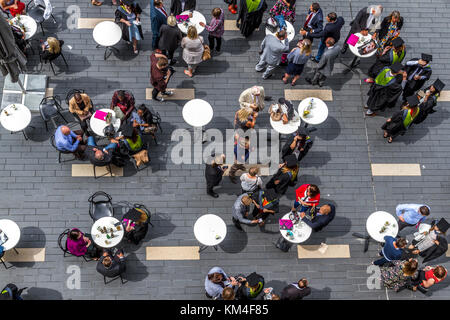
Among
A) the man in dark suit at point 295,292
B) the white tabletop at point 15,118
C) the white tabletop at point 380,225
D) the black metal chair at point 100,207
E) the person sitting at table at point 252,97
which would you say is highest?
the person sitting at table at point 252,97

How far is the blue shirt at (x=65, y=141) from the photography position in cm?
1181

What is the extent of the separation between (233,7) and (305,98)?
12.1ft

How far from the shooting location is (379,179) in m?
13.1

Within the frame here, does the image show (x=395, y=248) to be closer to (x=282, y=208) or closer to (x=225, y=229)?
(x=282, y=208)

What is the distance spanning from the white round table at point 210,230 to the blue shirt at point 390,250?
3.74 meters

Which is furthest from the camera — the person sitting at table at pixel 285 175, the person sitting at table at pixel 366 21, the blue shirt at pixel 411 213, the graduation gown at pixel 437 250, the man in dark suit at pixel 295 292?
the person sitting at table at pixel 366 21

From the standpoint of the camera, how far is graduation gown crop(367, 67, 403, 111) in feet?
42.0

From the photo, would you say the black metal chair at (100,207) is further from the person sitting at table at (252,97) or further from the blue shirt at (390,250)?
the blue shirt at (390,250)

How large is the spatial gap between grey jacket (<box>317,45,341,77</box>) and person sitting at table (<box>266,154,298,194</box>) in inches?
127

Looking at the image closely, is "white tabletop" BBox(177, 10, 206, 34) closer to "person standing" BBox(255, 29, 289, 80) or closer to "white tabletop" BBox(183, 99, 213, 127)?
"person standing" BBox(255, 29, 289, 80)

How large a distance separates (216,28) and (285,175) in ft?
15.3

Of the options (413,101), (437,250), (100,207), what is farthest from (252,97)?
(437,250)

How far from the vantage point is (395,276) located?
36.8ft

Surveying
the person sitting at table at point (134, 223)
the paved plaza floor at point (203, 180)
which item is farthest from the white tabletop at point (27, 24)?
the person sitting at table at point (134, 223)
